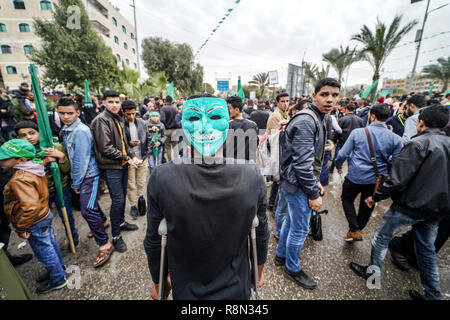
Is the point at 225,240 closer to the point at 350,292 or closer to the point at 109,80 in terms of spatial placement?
the point at 350,292

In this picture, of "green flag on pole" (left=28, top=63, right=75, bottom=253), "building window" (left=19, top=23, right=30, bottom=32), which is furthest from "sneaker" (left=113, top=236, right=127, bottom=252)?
"building window" (left=19, top=23, right=30, bottom=32)

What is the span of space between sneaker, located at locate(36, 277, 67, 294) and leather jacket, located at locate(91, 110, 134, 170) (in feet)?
5.07

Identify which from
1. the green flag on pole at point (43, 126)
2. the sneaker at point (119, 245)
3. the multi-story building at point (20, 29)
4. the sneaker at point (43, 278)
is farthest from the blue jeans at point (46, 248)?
the multi-story building at point (20, 29)

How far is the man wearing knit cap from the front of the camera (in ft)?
11.7

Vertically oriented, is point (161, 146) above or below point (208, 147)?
below

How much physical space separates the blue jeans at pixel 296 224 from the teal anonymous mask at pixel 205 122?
1.49 m

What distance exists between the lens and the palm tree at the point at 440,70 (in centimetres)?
2193

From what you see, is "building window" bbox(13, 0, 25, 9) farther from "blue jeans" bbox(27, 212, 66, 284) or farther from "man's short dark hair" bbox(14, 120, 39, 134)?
"blue jeans" bbox(27, 212, 66, 284)

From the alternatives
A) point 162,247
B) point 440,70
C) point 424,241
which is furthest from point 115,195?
point 440,70

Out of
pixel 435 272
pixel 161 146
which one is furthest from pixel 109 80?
pixel 435 272

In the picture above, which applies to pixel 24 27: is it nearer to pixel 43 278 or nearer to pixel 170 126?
pixel 170 126

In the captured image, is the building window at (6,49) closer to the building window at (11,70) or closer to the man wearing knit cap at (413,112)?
the building window at (11,70)
